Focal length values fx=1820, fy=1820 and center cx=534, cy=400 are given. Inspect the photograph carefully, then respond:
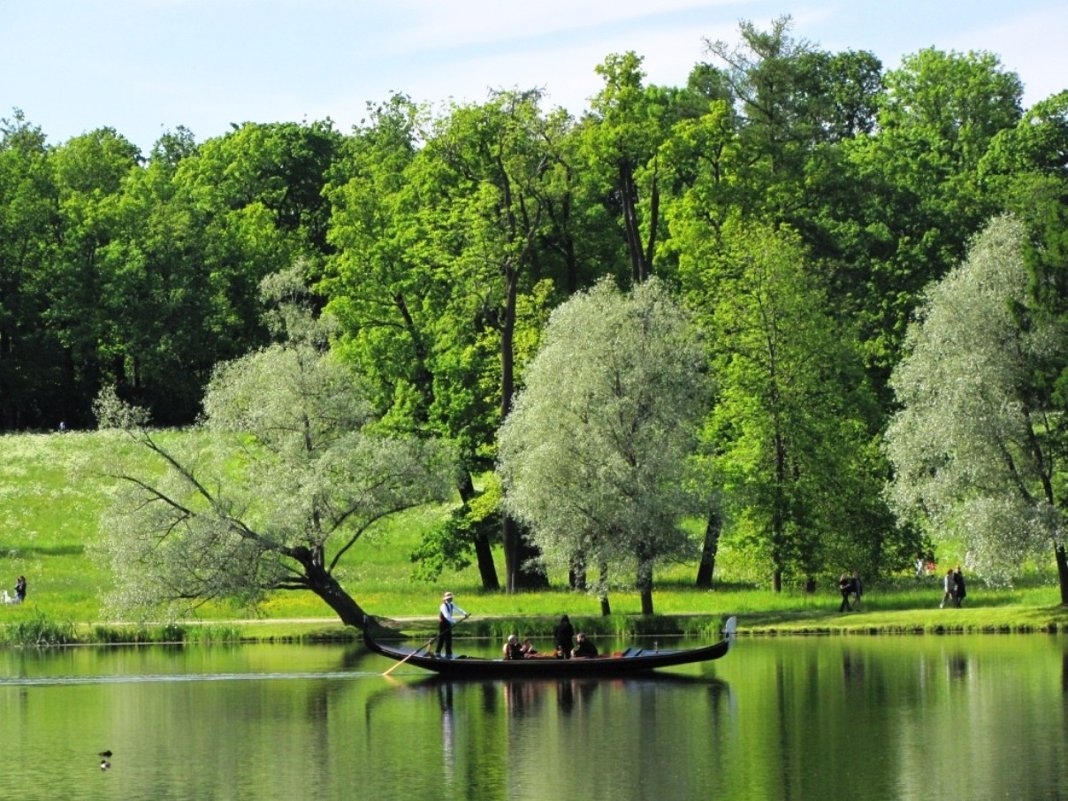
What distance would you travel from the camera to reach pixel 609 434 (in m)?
53.7

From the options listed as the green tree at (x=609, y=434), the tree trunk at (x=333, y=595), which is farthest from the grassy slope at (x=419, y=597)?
the green tree at (x=609, y=434)

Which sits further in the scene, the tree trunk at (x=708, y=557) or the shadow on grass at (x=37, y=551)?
the shadow on grass at (x=37, y=551)

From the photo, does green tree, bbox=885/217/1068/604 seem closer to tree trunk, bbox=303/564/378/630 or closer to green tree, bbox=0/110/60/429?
tree trunk, bbox=303/564/378/630

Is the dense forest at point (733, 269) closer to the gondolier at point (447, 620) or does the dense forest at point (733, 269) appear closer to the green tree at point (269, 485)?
the green tree at point (269, 485)

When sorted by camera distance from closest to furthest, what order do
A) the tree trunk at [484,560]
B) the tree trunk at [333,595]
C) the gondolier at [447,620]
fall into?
the gondolier at [447,620] < the tree trunk at [333,595] < the tree trunk at [484,560]

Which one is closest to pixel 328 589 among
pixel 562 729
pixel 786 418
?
pixel 786 418

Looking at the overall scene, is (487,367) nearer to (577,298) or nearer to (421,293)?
(421,293)

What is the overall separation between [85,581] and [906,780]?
4525cm

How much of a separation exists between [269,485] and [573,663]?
14030mm

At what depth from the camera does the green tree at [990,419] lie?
50.8 m

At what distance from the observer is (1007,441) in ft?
172

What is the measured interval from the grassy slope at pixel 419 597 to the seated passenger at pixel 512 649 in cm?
913

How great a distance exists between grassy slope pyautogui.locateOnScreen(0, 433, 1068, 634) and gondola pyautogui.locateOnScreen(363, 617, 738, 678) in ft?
30.6

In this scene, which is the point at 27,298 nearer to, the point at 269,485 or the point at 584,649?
the point at 269,485
